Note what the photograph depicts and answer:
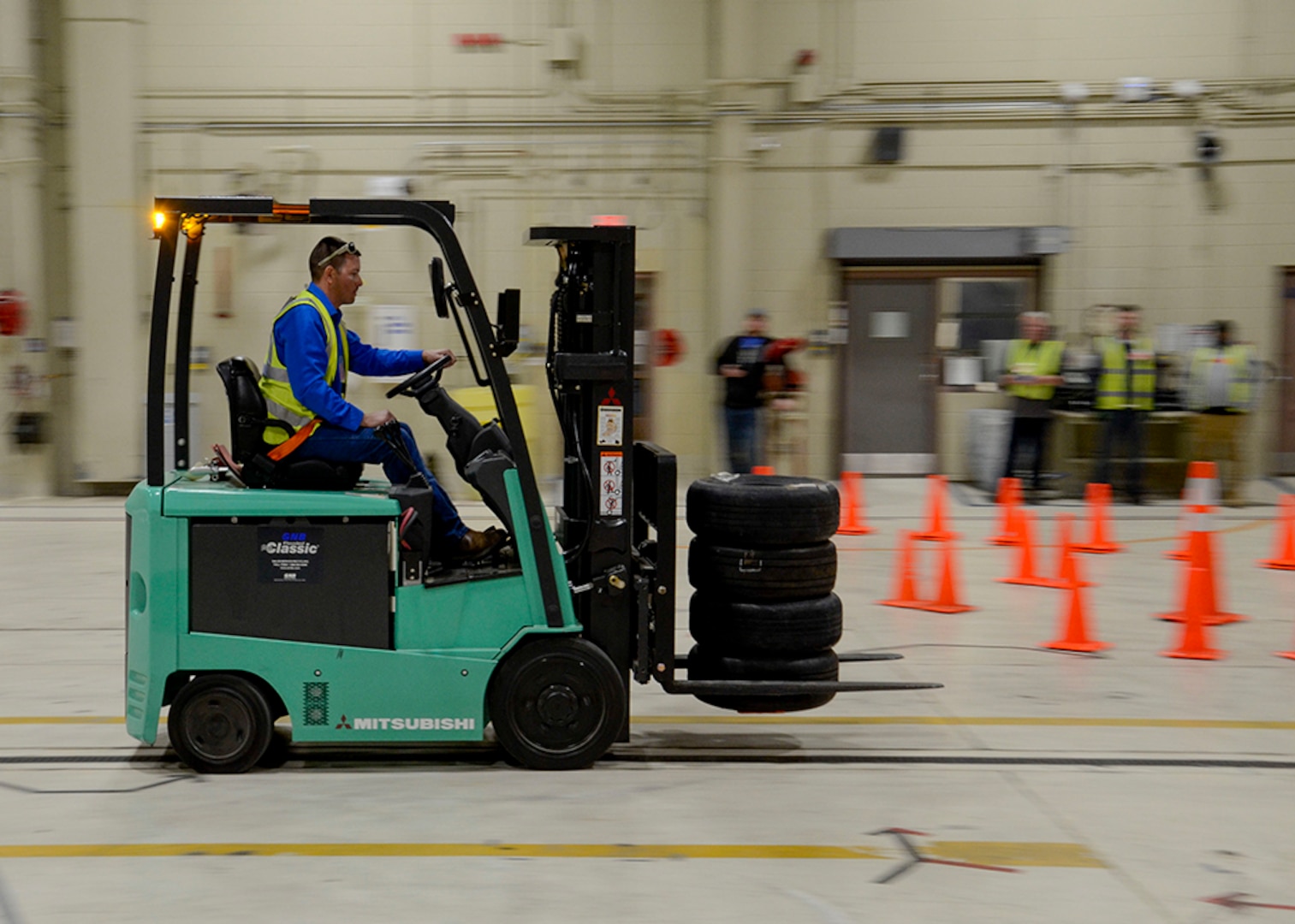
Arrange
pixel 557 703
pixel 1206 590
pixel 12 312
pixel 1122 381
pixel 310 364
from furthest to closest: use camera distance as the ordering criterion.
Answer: pixel 12 312, pixel 1122 381, pixel 1206 590, pixel 557 703, pixel 310 364

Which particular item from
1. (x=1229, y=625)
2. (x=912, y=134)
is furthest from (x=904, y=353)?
(x=1229, y=625)

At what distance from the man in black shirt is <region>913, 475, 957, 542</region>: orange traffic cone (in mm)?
2609

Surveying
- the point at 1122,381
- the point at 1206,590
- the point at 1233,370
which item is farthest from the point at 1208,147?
the point at 1206,590

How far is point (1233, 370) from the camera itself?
15.2 meters

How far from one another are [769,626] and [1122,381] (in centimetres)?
1019

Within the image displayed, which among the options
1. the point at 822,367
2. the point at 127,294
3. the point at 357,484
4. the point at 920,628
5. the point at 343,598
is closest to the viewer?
the point at 343,598

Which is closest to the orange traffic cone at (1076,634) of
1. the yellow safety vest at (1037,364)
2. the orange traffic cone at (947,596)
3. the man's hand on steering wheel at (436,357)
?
the orange traffic cone at (947,596)

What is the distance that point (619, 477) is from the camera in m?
5.77

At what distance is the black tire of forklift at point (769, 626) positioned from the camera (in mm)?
5906

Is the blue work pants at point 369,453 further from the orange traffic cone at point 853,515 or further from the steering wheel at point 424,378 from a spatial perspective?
the orange traffic cone at point 853,515

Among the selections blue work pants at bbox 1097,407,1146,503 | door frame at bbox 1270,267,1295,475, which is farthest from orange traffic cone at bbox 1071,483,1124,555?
door frame at bbox 1270,267,1295,475

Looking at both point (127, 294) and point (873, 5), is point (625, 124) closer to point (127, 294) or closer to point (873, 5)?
point (873, 5)

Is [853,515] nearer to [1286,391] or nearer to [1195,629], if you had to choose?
[1195,629]

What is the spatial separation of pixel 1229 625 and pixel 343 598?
616cm
